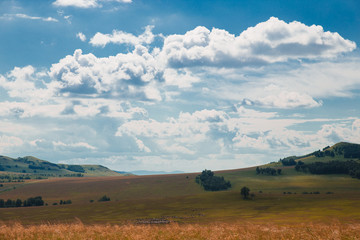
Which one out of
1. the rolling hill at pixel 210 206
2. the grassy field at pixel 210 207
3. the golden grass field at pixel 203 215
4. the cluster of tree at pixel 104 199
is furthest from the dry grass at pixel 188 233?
the cluster of tree at pixel 104 199

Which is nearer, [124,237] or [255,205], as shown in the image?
[124,237]

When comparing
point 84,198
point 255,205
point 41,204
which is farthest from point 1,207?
point 255,205

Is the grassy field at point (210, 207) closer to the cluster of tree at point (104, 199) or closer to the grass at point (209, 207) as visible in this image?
the grass at point (209, 207)

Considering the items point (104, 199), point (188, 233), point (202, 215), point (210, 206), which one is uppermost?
point (188, 233)

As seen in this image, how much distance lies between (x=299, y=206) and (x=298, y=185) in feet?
266

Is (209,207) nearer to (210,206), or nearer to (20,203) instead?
(210,206)

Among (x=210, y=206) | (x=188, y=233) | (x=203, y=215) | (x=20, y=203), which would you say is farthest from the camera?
(x=20, y=203)

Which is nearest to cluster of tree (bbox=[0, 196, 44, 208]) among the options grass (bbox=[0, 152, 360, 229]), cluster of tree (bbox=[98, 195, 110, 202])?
grass (bbox=[0, 152, 360, 229])

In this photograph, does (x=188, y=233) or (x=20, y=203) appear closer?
(x=188, y=233)

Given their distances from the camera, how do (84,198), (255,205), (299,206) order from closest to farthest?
1. (299,206)
2. (255,205)
3. (84,198)

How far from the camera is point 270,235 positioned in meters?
15.6

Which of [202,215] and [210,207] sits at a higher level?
[202,215]

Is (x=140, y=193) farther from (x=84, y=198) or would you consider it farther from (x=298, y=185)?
(x=298, y=185)

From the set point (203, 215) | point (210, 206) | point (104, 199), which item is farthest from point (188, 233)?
point (104, 199)
